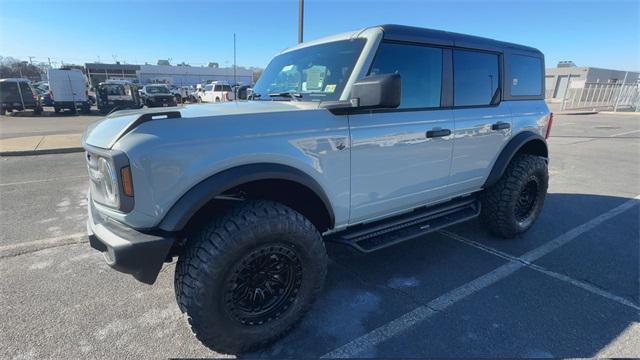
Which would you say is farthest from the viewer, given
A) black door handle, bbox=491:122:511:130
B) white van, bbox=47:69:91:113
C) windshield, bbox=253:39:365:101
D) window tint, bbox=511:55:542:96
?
white van, bbox=47:69:91:113

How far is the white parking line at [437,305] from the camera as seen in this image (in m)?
2.44

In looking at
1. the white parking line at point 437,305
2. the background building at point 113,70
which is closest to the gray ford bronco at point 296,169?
the white parking line at point 437,305

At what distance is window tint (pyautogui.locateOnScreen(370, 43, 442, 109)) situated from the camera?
285 centimetres

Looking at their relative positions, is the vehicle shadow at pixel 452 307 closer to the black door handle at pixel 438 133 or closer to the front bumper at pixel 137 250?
the front bumper at pixel 137 250

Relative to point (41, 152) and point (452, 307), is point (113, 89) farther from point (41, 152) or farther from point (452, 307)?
point (452, 307)

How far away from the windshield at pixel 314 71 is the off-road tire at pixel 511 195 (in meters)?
2.26

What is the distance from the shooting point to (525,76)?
4164mm

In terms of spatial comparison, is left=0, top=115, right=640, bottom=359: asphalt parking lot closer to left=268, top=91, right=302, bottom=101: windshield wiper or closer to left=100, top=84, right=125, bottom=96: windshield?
left=268, top=91, right=302, bottom=101: windshield wiper

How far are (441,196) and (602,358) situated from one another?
1.65 m

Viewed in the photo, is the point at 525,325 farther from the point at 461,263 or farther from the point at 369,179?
the point at 369,179

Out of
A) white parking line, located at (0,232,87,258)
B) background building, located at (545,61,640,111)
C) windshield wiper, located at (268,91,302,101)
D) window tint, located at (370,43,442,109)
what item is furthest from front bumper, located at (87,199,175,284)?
background building, located at (545,61,640,111)

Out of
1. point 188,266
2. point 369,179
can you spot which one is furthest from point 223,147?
point 369,179

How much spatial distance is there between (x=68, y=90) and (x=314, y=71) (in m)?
23.9

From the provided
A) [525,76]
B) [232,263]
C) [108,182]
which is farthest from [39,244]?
[525,76]
